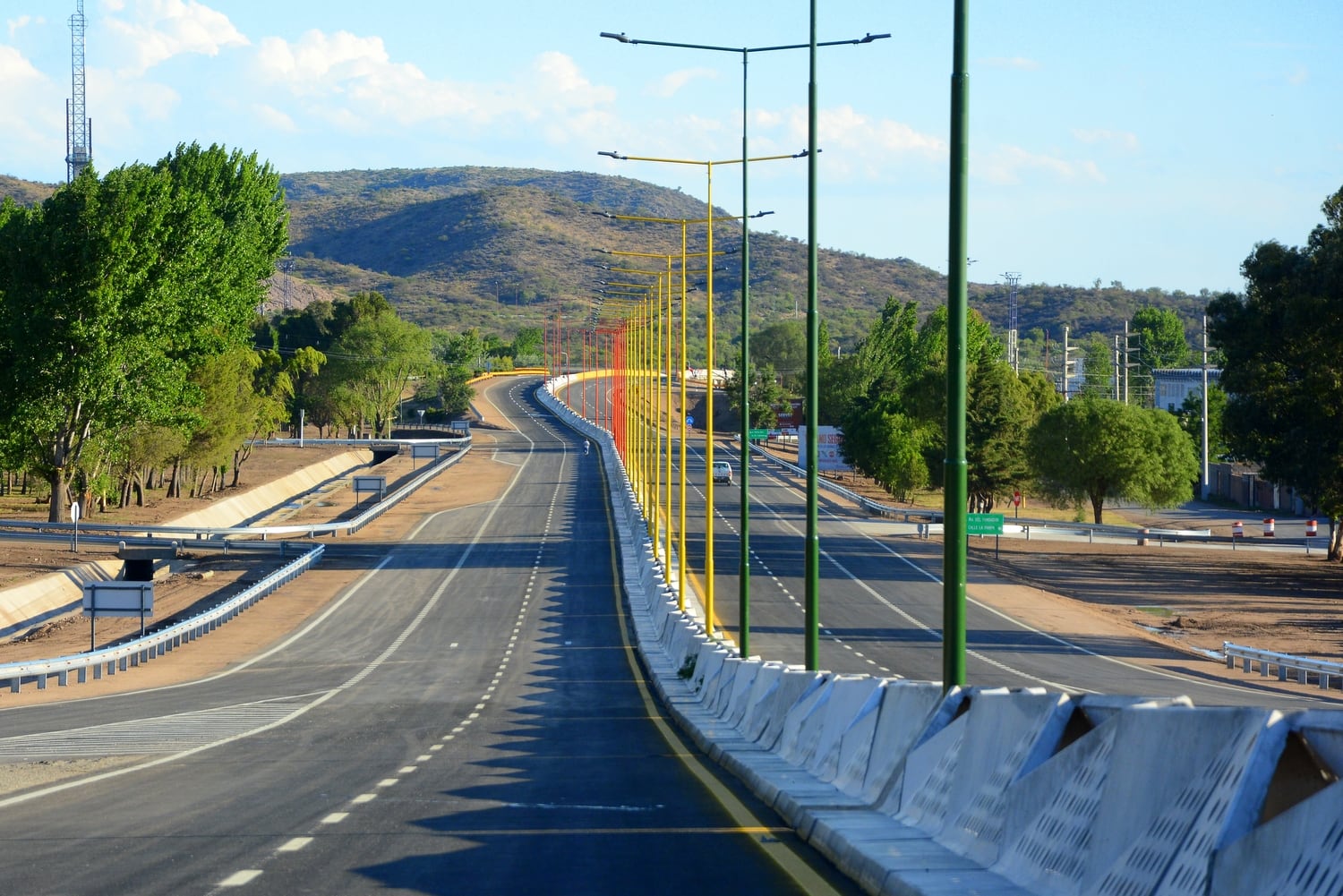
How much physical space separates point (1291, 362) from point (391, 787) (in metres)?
67.0

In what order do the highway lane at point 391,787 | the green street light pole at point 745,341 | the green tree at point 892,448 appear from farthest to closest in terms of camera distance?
the green tree at point 892,448 → the green street light pole at point 745,341 → the highway lane at point 391,787

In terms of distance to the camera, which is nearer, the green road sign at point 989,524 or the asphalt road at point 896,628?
the asphalt road at point 896,628

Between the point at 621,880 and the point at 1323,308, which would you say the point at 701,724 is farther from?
the point at 1323,308

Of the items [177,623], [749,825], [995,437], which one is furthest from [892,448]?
[749,825]

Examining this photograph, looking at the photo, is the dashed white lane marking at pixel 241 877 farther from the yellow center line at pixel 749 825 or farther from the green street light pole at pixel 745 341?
the green street light pole at pixel 745 341

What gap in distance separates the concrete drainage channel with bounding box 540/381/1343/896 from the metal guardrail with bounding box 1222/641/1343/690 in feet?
107

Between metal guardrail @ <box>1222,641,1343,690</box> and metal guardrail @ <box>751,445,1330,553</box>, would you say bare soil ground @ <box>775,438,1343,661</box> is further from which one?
metal guardrail @ <box>1222,641,1343,690</box>

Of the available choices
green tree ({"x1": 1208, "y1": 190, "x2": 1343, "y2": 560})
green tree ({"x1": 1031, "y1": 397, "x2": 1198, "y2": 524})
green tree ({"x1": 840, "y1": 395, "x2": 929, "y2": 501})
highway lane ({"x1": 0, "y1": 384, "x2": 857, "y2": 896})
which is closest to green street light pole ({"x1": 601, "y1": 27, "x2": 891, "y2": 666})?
highway lane ({"x1": 0, "y1": 384, "x2": 857, "y2": 896})

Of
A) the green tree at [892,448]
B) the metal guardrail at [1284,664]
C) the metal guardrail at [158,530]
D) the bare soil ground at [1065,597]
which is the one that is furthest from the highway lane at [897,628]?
the green tree at [892,448]

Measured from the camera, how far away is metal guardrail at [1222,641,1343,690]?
145 feet

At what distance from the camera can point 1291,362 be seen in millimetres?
75062

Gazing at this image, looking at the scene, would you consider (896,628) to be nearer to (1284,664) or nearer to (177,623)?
(1284,664)

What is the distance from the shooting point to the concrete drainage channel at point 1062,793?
6.14 m

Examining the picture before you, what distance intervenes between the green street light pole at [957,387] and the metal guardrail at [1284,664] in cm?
3425
